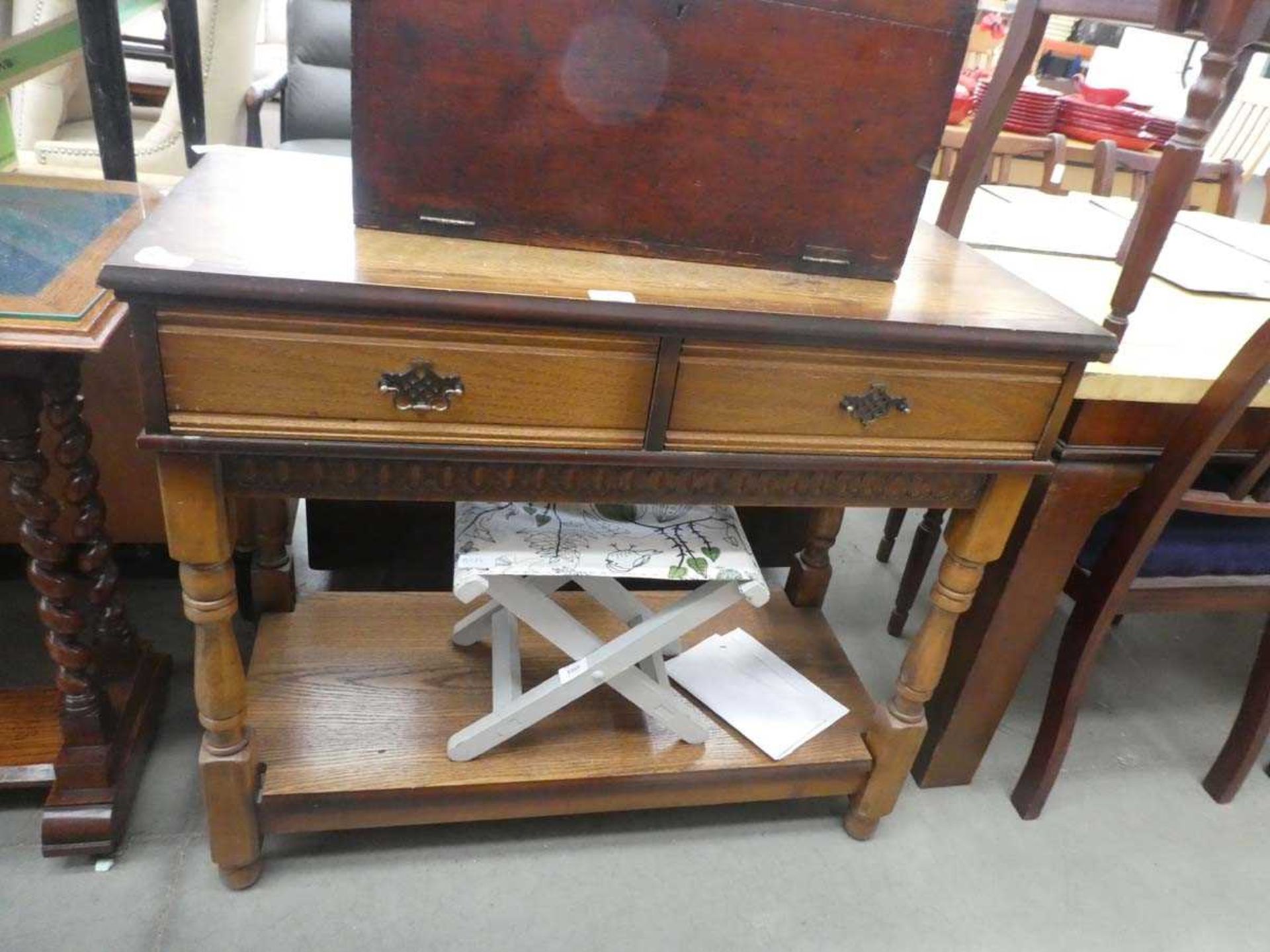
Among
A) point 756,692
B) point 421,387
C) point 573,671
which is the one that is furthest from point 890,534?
point 421,387

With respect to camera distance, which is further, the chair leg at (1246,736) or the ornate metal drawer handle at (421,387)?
the chair leg at (1246,736)

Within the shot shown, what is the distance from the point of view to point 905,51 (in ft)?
3.18

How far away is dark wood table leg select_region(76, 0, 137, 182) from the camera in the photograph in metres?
1.30

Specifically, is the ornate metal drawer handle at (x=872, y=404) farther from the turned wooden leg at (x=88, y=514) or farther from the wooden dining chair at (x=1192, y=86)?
the turned wooden leg at (x=88, y=514)

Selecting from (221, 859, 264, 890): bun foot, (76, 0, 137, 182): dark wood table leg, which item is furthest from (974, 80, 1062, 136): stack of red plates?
(221, 859, 264, 890): bun foot

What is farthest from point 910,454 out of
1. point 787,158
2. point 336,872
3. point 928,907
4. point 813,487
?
point 336,872

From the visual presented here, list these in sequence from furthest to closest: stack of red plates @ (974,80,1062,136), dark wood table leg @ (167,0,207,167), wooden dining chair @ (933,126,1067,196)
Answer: stack of red plates @ (974,80,1062,136), wooden dining chair @ (933,126,1067,196), dark wood table leg @ (167,0,207,167)

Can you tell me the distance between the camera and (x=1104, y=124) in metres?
3.36

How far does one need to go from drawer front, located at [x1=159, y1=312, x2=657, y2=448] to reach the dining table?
64 cm

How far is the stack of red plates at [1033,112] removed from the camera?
3348mm

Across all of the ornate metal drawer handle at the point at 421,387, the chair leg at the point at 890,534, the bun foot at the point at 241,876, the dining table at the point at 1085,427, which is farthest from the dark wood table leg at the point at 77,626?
the chair leg at the point at 890,534

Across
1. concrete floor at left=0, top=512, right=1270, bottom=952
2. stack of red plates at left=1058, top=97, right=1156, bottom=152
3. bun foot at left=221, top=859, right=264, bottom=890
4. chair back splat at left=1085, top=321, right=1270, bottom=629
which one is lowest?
concrete floor at left=0, top=512, right=1270, bottom=952

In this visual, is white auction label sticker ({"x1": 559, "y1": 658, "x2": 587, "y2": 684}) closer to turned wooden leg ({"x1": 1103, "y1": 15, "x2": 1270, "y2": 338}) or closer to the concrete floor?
the concrete floor

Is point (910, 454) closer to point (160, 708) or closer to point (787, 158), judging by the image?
point (787, 158)
